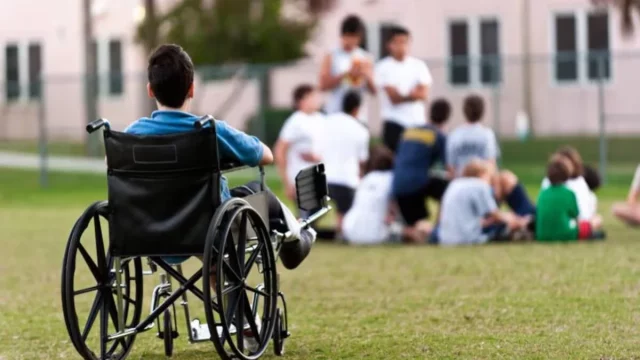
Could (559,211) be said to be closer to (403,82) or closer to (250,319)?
(403,82)

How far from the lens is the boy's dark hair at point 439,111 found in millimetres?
14531

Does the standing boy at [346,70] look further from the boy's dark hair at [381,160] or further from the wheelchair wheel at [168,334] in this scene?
the wheelchair wheel at [168,334]

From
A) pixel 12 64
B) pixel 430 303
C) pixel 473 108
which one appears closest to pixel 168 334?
pixel 430 303

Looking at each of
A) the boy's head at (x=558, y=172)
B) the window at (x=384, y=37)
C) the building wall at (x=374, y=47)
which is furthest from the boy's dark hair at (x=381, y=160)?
the window at (x=384, y=37)

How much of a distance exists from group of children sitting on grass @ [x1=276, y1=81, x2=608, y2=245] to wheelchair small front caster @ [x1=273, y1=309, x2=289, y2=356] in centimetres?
644

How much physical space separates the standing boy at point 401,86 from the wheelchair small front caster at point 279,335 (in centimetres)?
827

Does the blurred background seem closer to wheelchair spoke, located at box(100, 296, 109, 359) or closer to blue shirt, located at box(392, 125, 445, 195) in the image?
blue shirt, located at box(392, 125, 445, 195)

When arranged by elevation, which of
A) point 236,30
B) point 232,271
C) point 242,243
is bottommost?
point 232,271

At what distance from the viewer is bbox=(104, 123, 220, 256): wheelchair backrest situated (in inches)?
253

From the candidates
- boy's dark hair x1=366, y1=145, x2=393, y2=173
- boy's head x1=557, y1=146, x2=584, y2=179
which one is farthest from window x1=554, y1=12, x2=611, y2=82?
boy's head x1=557, y1=146, x2=584, y2=179

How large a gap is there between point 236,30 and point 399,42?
21.7 metres

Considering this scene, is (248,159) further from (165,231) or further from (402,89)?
(402,89)

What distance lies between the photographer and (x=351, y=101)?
1479 cm

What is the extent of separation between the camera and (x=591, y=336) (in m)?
7.48
